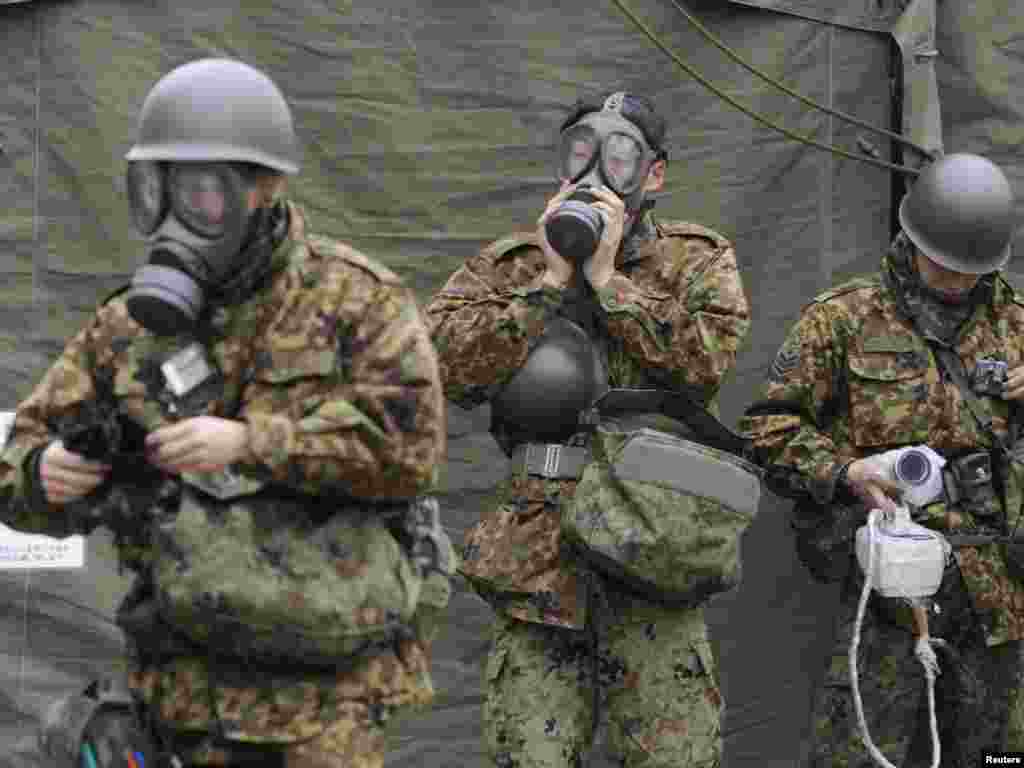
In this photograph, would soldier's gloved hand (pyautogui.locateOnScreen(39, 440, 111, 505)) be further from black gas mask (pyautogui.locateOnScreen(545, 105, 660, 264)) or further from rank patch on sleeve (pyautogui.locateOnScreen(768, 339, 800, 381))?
rank patch on sleeve (pyautogui.locateOnScreen(768, 339, 800, 381))

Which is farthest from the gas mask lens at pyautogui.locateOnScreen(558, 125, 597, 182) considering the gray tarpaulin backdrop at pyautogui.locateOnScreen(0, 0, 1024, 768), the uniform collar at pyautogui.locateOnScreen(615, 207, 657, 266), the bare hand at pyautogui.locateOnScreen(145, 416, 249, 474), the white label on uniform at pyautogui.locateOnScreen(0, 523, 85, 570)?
the white label on uniform at pyautogui.locateOnScreen(0, 523, 85, 570)

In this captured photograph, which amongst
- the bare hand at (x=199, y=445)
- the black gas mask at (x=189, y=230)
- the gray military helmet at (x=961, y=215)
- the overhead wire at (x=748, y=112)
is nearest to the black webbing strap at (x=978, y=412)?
the gray military helmet at (x=961, y=215)

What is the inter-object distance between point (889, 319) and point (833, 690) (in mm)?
941

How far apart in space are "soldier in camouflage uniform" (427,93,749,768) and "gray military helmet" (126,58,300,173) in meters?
1.06

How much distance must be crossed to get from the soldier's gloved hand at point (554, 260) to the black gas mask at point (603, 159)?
2 centimetres

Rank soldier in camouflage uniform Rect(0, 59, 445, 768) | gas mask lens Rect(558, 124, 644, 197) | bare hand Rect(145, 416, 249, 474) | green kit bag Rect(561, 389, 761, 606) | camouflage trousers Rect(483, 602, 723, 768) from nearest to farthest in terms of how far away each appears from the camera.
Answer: bare hand Rect(145, 416, 249, 474)
soldier in camouflage uniform Rect(0, 59, 445, 768)
green kit bag Rect(561, 389, 761, 606)
camouflage trousers Rect(483, 602, 723, 768)
gas mask lens Rect(558, 124, 644, 197)

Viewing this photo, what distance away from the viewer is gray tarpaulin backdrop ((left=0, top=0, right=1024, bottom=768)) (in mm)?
5047

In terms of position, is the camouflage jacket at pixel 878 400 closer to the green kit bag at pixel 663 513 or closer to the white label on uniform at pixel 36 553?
the green kit bag at pixel 663 513

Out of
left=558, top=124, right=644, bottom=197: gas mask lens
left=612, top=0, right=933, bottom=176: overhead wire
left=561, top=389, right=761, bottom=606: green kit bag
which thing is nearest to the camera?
left=561, top=389, right=761, bottom=606: green kit bag

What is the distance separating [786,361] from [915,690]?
0.87m

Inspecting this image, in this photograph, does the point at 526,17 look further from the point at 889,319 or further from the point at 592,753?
the point at 592,753

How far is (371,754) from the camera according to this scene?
3.40m

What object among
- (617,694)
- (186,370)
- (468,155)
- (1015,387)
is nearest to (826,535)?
(1015,387)

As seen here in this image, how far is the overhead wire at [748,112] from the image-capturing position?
5039 mm
